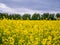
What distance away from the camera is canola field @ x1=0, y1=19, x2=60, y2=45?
10.0 meters

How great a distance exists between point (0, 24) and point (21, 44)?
2792 mm

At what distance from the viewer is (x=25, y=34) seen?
35.8ft

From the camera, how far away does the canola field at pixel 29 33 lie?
32.9ft

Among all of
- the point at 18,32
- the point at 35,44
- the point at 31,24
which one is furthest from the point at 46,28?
the point at 35,44

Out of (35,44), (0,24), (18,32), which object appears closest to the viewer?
(35,44)

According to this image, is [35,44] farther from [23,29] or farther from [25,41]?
[23,29]

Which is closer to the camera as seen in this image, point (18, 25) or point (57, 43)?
point (57, 43)

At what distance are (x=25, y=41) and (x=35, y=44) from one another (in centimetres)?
64

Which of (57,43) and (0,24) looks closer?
(57,43)

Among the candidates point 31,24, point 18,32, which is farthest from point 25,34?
point 31,24

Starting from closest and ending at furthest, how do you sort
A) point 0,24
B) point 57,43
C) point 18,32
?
point 57,43, point 18,32, point 0,24

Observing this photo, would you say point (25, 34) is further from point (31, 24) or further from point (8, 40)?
point (31, 24)

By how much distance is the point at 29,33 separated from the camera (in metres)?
11.1

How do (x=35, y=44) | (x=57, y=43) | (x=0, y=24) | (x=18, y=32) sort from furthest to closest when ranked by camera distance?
(x=0, y=24)
(x=18, y=32)
(x=57, y=43)
(x=35, y=44)
